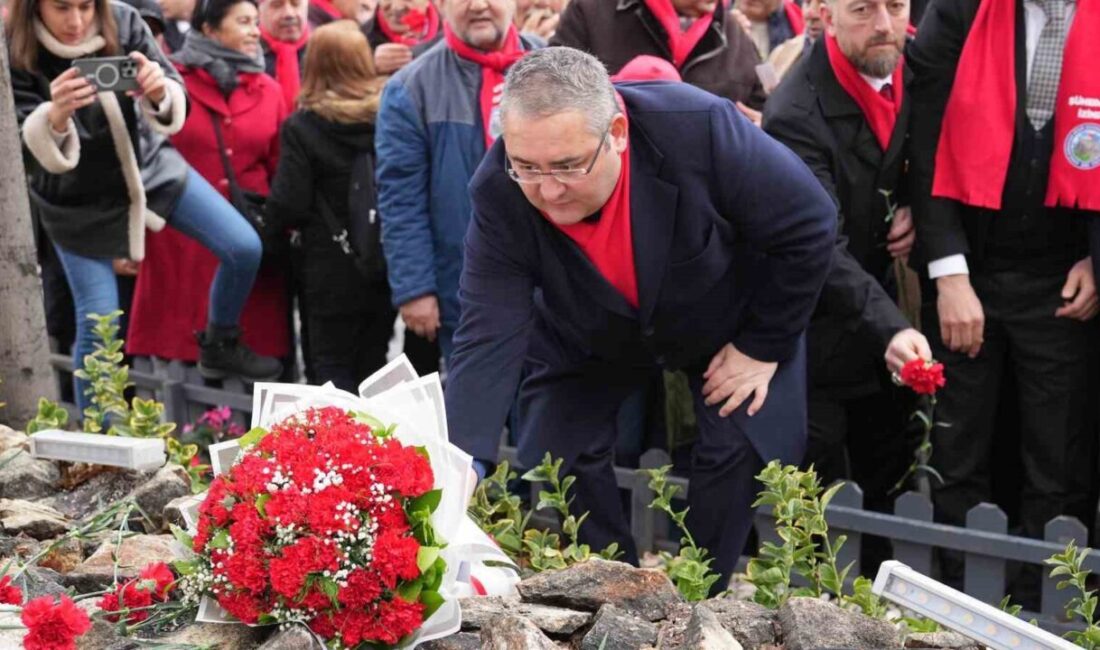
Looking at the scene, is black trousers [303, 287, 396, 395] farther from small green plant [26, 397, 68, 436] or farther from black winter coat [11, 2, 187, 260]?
small green plant [26, 397, 68, 436]

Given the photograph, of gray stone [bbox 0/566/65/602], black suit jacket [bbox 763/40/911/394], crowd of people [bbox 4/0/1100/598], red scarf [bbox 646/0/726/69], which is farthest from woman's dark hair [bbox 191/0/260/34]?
gray stone [bbox 0/566/65/602]

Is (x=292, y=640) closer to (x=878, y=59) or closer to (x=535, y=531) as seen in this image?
(x=535, y=531)

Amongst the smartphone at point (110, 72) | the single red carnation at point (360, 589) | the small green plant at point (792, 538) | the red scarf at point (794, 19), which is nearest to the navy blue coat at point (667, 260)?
the small green plant at point (792, 538)

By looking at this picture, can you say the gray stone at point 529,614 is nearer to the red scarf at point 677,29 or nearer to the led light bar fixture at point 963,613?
the led light bar fixture at point 963,613

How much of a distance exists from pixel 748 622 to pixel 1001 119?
2.20 metres

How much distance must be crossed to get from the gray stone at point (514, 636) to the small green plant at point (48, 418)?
6.53 ft

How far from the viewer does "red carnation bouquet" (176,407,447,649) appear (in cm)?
279

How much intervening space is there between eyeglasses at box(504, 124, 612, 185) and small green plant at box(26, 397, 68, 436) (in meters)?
A: 1.72

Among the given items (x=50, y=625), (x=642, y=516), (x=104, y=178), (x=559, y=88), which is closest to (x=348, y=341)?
(x=104, y=178)

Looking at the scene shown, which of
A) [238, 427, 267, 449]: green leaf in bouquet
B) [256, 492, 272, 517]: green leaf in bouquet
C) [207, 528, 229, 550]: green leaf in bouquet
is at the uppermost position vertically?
[238, 427, 267, 449]: green leaf in bouquet

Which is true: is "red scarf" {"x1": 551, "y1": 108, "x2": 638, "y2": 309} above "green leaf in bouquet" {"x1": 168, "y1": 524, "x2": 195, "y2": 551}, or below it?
above

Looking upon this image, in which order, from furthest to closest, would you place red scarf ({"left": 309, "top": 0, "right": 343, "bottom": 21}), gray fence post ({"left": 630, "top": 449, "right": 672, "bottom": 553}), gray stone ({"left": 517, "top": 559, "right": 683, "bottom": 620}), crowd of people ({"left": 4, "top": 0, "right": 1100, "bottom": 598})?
red scarf ({"left": 309, "top": 0, "right": 343, "bottom": 21}), gray fence post ({"left": 630, "top": 449, "right": 672, "bottom": 553}), crowd of people ({"left": 4, "top": 0, "right": 1100, "bottom": 598}), gray stone ({"left": 517, "top": 559, "right": 683, "bottom": 620})

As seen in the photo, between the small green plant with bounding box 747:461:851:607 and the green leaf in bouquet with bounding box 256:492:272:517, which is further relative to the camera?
the small green plant with bounding box 747:461:851:607

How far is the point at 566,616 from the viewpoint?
3.22 metres
